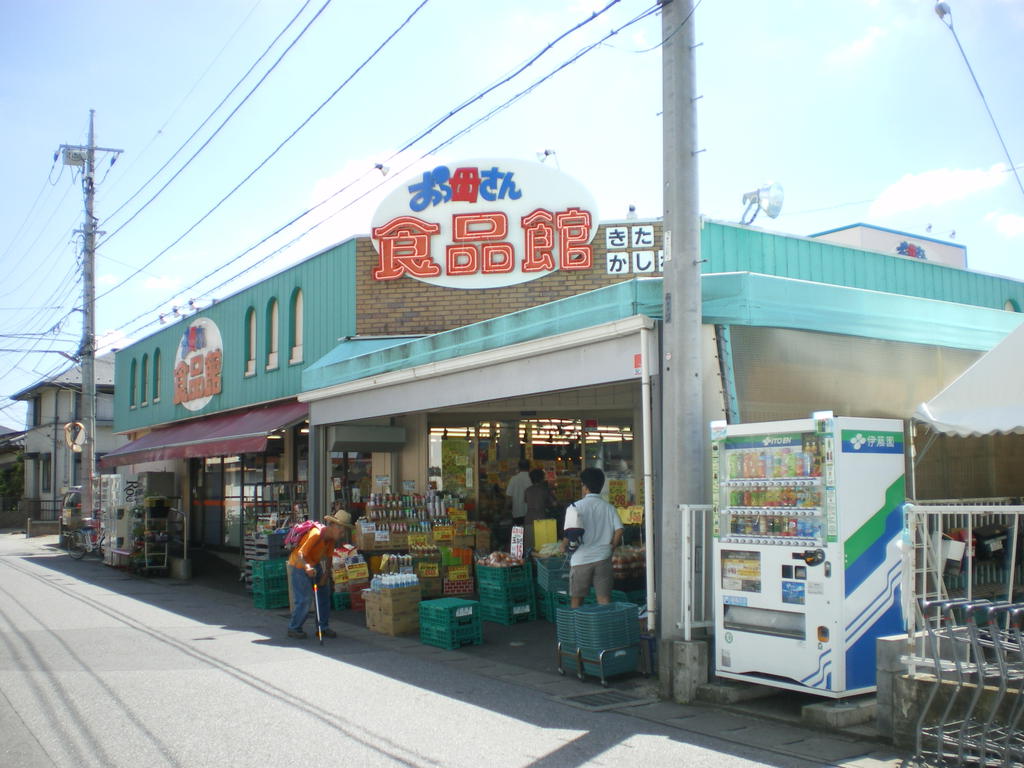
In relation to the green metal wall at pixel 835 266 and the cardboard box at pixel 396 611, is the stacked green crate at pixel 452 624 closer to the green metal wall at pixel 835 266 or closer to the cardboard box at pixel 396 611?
the cardboard box at pixel 396 611

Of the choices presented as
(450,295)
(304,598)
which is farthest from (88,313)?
(304,598)

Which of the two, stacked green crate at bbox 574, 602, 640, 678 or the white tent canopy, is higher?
the white tent canopy

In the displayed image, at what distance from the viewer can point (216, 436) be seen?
1884 centimetres

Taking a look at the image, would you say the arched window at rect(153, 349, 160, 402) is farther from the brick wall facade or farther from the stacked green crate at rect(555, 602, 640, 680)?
the stacked green crate at rect(555, 602, 640, 680)

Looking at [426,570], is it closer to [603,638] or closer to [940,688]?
[603,638]

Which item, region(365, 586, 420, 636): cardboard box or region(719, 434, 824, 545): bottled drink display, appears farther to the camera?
region(365, 586, 420, 636): cardboard box

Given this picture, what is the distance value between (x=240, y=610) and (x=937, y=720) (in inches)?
422

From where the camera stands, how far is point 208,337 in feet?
73.6

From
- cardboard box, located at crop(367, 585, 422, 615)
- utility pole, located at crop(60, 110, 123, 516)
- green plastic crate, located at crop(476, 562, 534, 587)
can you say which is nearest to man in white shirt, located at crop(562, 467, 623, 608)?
green plastic crate, located at crop(476, 562, 534, 587)

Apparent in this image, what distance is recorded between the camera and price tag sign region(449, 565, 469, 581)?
1310 cm

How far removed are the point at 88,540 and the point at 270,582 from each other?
12248mm

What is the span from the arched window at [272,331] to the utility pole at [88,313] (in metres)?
8.85

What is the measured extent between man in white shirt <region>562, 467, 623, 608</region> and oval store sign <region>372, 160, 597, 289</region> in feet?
21.6

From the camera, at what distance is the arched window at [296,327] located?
18531 millimetres
